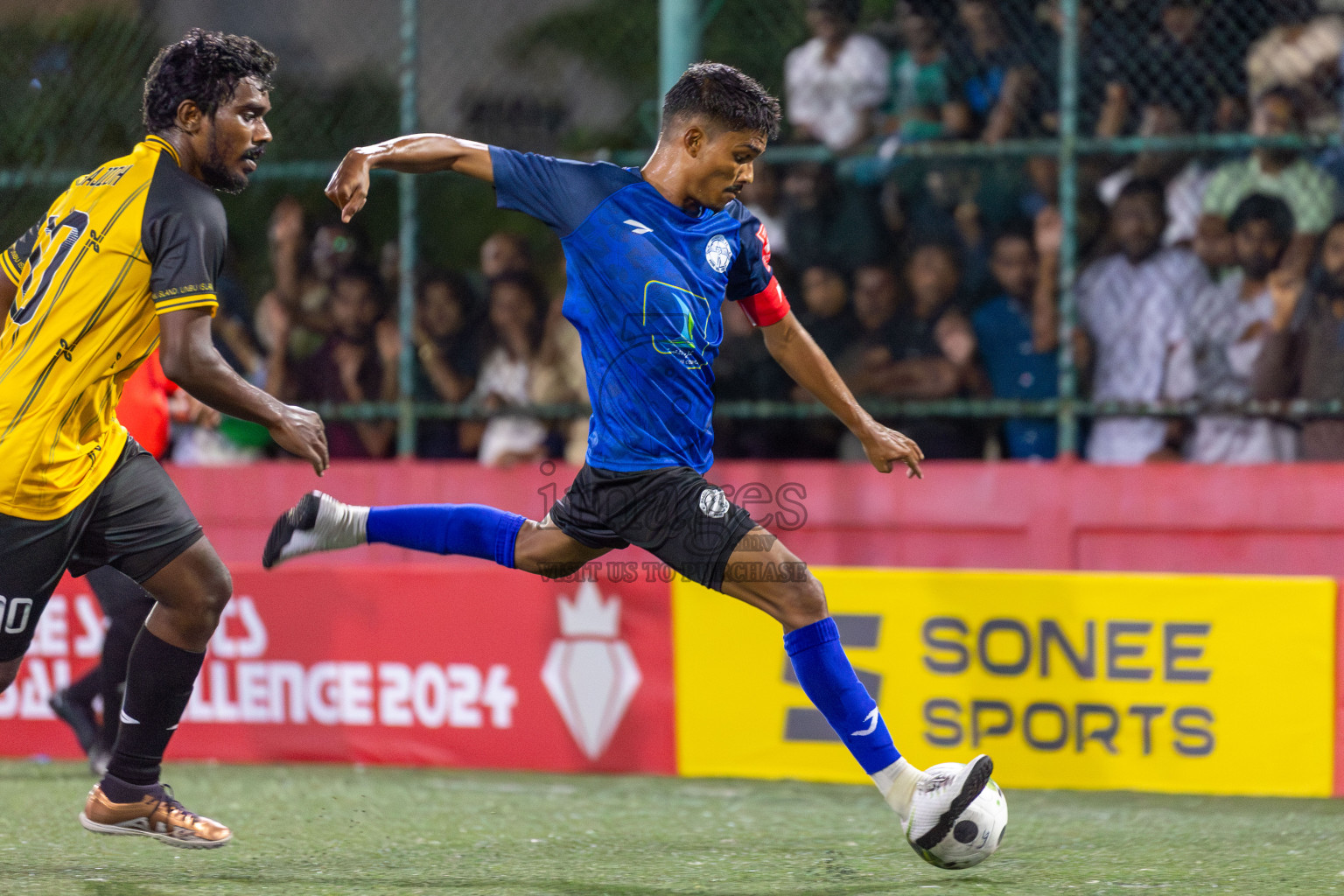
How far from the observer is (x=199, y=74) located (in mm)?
4043

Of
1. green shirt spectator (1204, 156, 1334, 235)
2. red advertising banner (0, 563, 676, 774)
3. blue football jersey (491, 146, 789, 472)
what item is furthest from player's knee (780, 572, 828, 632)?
green shirt spectator (1204, 156, 1334, 235)

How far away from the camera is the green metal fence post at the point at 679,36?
7.23 meters

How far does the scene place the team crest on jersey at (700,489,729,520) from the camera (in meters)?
4.21

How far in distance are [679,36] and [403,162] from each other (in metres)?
3.31

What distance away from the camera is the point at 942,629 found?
601cm

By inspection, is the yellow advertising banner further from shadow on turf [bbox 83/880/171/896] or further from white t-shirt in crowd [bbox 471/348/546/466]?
shadow on turf [bbox 83/880/171/896]

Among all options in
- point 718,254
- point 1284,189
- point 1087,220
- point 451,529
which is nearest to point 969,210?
point 1087,220

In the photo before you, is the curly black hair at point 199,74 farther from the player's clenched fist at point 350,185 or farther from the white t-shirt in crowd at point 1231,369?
the white t-shirt in crowd at point 1231,369

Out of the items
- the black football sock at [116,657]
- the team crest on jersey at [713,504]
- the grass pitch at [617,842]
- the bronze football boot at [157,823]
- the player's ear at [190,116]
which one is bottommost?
the grass pitch at [617,842]

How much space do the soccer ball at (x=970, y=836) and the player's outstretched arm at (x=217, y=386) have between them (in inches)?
64.8

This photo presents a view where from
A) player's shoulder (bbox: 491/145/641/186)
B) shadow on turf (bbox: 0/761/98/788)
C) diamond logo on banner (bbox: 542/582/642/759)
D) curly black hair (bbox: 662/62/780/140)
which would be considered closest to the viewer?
curly black hair (bbox: 662/62/780/140)

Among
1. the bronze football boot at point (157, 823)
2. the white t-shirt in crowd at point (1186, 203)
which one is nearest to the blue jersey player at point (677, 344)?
the bronze football boot at point (157, 823)

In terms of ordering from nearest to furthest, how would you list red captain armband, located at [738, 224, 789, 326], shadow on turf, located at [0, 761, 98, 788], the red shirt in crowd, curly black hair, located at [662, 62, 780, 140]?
1. curly black hair, located at [662, 62, 780, 140]
2. red captain armband, located at [738, 224, 789, 326]
3. the red shirt in crowd
4. shadow on turf, located at [0, 761, 98, 788]

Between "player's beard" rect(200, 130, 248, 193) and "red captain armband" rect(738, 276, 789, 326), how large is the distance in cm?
133
